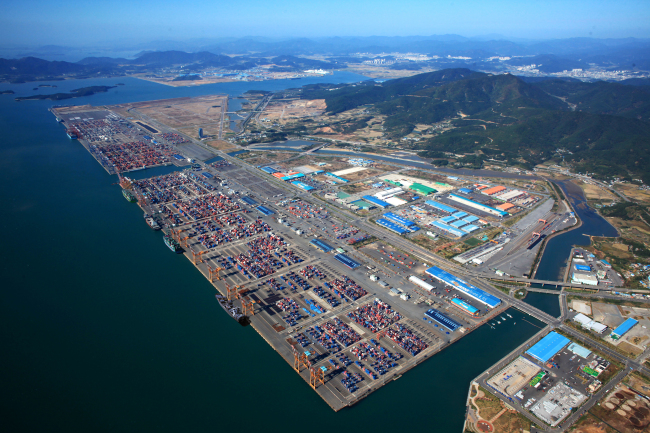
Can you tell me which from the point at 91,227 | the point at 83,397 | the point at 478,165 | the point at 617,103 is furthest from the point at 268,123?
the point at 617,103

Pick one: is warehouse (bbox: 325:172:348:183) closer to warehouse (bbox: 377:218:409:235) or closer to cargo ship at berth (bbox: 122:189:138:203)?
warehouse (bbox: 377:218:409:235)

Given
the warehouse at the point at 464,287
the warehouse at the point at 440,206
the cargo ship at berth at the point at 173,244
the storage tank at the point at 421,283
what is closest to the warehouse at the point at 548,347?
the warehouse at the point at 464,287

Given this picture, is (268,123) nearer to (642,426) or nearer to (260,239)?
(260,239)

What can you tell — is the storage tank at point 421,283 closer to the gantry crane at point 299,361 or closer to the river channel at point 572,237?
the river channel at point 572,237

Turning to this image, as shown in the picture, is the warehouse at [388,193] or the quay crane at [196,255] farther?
the warehouse at [388,193]

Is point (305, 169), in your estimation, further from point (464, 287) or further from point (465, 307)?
point (465, 307)

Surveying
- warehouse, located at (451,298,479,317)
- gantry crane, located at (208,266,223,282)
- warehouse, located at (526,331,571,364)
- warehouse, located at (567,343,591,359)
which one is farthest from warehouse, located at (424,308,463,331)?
gantry crane, located at (208,266,223,282)
